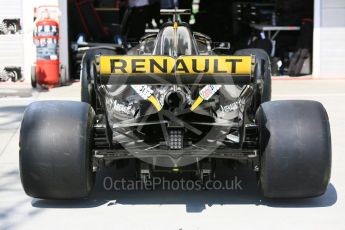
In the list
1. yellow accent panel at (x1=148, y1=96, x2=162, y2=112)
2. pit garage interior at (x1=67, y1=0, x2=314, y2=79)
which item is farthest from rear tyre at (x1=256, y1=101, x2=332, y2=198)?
pit garage interior at (x1=67, y1=0, x2=314, y2=79)

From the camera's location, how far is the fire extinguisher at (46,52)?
1278 centimetres

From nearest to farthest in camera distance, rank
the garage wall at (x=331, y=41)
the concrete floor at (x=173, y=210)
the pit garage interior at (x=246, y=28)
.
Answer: the concrete floor at (x=173, y=210) → the garage wall at (x=331, y=41) → the pit garage interior at (x=246, y=28)

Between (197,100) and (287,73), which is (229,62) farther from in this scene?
(287,73)

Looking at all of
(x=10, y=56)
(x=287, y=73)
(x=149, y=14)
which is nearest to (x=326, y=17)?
(x=287, y=73)

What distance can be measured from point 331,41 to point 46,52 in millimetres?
5627

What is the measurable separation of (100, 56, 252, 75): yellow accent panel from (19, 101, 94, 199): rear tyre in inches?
20.5

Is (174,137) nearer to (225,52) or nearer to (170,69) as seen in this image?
(170,69)

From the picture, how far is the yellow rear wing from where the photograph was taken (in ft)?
19.6

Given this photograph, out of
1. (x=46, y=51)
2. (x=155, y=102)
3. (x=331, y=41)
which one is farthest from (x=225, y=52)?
(x=155, y=102)

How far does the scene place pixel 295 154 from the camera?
5.93 metres

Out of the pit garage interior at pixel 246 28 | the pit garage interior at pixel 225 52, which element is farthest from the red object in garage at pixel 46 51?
the pit garage interior at pixel 246 28

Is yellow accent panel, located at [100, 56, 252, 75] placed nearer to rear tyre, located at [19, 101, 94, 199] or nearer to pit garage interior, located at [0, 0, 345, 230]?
rear tyre, located at [19, 101, 94, 199]

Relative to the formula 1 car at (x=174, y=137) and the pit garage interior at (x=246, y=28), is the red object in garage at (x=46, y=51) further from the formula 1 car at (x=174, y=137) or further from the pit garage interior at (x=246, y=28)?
the formula 1 car at (x=174, y=137)

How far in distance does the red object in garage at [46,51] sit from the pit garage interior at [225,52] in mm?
266
